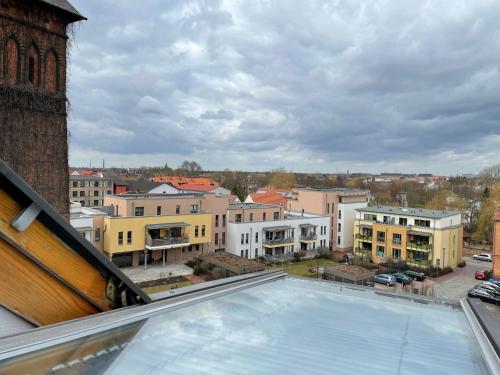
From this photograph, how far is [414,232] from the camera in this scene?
32594 mm

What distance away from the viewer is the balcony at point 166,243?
29.5m

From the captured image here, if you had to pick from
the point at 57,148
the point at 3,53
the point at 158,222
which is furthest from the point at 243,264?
the point at 3,53

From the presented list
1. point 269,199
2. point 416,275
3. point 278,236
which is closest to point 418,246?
point 416,275

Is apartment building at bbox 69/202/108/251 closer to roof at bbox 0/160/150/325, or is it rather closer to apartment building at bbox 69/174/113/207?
roof at bbox 0/160/150/325

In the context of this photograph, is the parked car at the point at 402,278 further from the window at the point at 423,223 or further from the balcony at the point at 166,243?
the balcony at the point at 166,243

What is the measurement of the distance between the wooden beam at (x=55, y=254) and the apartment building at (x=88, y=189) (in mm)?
59373

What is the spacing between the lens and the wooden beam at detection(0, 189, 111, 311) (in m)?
3.10

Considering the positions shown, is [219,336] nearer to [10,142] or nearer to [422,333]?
[422,333]

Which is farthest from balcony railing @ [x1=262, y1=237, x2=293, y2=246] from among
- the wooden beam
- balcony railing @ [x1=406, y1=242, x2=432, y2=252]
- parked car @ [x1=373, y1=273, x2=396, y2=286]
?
the wooden beam

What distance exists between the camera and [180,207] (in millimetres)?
32656

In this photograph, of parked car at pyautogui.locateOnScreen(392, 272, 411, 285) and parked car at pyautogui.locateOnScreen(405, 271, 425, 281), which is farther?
parked car at pyautogui.locateOnScreen(405, 271, 425, 281)

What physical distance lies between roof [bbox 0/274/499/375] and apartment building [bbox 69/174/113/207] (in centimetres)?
5940

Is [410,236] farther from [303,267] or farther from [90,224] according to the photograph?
[90,224]

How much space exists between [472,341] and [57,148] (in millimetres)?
13962
